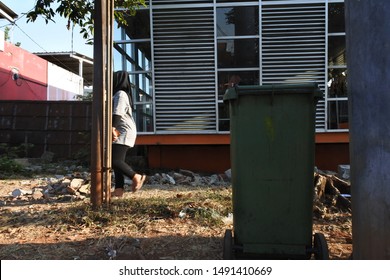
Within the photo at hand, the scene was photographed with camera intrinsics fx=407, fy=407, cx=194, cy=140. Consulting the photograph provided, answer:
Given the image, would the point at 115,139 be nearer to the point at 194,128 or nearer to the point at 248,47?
the point at 194,128

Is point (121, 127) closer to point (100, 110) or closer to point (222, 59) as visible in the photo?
point (100, 110)

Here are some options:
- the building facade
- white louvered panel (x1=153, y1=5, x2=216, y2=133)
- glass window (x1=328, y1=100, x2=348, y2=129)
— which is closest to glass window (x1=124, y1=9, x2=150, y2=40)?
the building facade

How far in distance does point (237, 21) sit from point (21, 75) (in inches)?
526

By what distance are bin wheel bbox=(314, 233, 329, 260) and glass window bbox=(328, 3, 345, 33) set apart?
649 cm

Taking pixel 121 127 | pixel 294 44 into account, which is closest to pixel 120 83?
pixel 121 127

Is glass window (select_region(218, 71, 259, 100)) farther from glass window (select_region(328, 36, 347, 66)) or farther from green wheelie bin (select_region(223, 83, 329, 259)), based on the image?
green wheelie bin (select_region(223, 83, 329, 259))

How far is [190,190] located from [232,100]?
3.61 m

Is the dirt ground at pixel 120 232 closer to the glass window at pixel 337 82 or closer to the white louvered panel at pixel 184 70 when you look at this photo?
the white louvered panel at pixel 184 70

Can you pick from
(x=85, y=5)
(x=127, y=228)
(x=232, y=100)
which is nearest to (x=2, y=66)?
(x=85, y=5)

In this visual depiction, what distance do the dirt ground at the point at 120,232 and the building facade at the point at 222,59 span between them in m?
3.44

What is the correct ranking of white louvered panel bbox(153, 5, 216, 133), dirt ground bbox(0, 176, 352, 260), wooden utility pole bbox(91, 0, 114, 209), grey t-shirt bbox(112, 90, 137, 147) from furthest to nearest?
1. white louvered panel bbox(153, 5, 216, 133)
2. grey t-shirt bbox(112, 90, 137, 147)
3. wooden utility pole bbox(91, 0, 114, 209)
4. dirt ground bbox(0, 176, 352, 260)

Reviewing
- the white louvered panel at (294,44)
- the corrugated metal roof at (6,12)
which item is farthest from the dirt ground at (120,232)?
the corrugated metal roof at (6,12)

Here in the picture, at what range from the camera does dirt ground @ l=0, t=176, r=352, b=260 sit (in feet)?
12.3

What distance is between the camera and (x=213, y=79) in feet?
28.7
